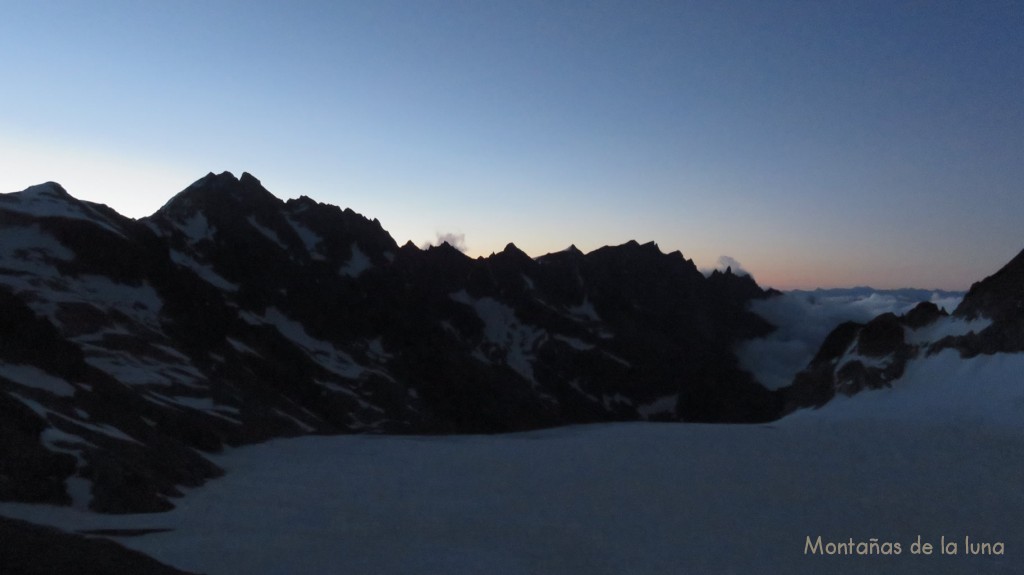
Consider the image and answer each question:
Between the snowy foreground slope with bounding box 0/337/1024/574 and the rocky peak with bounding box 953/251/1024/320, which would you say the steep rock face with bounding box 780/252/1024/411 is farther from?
the snowy foreground slope with bounding box 0/337/1024/574

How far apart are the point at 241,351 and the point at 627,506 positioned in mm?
95681

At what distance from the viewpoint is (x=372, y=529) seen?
29.1 m

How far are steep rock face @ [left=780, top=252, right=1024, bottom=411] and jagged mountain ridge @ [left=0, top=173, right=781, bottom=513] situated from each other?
2393 inches

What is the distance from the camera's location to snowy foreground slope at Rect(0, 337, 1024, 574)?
24750 mm

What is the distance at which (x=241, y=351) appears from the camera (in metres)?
115

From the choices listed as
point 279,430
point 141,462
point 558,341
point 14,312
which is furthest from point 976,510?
point 558,341

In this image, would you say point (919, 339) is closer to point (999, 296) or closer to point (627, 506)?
point (999, 296)

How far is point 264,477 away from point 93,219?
299ft

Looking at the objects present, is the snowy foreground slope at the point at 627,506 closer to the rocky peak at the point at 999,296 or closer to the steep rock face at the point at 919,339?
the steep rock face at the point at 919,339

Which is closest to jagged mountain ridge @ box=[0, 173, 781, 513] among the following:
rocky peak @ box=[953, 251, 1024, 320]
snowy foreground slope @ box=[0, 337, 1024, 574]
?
snowy foreground slope @ box=[0, 337, 1024, 574]

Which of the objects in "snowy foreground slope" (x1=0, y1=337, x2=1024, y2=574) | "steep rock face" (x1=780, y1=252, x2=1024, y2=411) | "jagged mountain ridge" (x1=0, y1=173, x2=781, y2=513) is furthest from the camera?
"steep rock face" (x1=780, y1=252, x2=1024, y2=411)

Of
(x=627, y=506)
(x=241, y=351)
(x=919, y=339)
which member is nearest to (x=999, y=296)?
(x=919, y=339)

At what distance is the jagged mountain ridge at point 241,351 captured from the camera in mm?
43844

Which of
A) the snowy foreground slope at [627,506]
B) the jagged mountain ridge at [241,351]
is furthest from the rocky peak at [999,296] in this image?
the jagged mountain ridge at [241,351]
